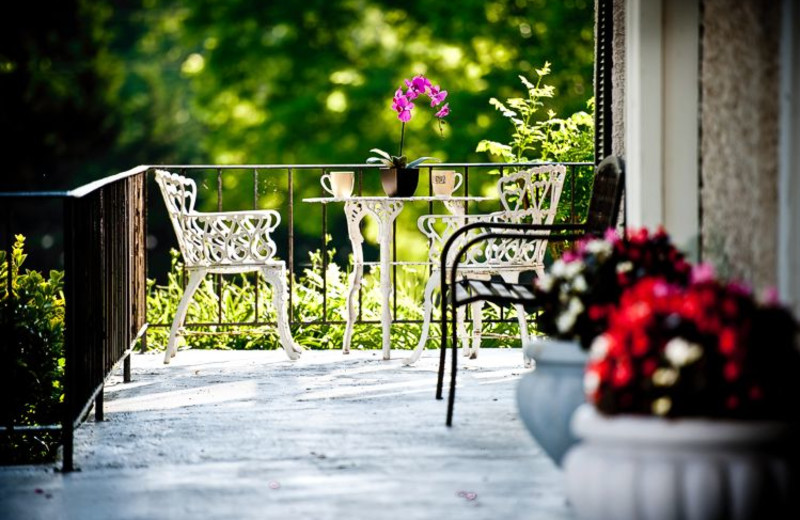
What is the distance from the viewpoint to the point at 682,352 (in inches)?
93.5

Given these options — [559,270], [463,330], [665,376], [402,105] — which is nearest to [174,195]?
[402,105]

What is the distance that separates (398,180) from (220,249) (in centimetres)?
94

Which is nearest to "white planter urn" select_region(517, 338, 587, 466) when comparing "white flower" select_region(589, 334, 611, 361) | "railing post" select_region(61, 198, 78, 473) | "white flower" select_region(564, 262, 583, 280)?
"white flower" select_region(564, 262, 583, 280)

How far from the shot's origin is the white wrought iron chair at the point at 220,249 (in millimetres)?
6285

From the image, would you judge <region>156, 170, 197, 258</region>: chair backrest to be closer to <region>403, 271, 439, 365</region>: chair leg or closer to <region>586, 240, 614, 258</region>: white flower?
<region>403, 271, 439, 365</region>: chair leg

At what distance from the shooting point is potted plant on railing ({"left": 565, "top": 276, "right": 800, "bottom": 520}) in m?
2.32

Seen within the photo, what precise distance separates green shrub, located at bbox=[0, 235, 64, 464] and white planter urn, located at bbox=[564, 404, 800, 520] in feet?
10.8

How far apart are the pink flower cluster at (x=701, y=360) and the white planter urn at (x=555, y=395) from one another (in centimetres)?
66

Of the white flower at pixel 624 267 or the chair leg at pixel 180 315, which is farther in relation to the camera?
the chair leg at pixel 180 315

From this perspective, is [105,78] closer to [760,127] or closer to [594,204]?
[594,204]

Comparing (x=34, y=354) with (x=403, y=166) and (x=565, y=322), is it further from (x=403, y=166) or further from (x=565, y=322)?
(x=565, y=322)

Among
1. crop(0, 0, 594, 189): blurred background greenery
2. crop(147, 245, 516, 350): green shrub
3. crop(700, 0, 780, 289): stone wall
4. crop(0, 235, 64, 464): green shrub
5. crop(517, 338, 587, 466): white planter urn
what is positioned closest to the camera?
crop(700, 0, 780, 289): stone wall

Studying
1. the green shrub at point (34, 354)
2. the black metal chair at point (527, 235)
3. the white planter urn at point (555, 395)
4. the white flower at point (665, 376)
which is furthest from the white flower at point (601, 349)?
the green shrub at point (34, 354)

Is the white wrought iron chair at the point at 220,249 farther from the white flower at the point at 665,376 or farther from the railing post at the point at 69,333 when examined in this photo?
the white flower at the point at 665,376
